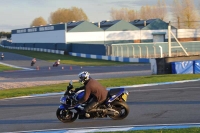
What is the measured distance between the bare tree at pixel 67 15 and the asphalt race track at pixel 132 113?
447 ft

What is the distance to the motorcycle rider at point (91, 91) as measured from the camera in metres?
11.3

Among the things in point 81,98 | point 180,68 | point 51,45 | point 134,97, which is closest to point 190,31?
point 51,45

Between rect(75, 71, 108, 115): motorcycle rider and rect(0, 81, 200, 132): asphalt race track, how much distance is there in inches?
20.5

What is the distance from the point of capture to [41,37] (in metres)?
83.2

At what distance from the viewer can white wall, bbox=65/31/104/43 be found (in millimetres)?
70688

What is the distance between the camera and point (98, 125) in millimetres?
11109

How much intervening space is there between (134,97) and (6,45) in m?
104

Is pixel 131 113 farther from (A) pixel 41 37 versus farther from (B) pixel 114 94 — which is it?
(A) pixel 41 37

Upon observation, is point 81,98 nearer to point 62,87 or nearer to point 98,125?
point 98,125

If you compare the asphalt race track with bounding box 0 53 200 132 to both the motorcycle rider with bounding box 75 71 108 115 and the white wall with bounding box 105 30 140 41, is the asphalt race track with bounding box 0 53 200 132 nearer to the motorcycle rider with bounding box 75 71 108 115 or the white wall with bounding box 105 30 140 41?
the motorcycle rider with bounding box 75 71 108 115

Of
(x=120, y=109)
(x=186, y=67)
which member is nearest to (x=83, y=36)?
(x=186, y=67)

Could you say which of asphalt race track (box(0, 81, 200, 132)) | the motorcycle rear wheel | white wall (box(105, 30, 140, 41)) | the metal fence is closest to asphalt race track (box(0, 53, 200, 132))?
asphalt race track (box(0, 81, 200, 132))

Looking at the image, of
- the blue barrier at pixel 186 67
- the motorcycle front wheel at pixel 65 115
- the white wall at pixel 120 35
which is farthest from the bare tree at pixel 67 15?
the motorcycle front wheel at pixel 65 115

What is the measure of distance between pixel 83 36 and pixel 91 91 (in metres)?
61.1
